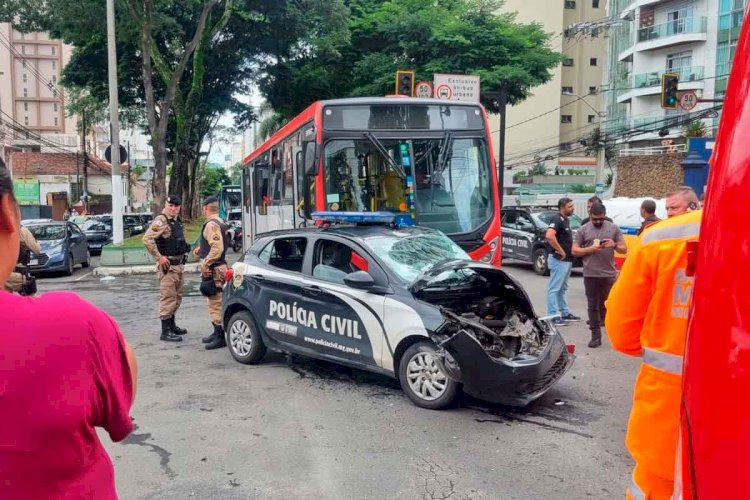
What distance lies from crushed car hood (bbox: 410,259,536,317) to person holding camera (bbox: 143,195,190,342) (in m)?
3.86

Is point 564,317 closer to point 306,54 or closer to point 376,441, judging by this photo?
point 376,441

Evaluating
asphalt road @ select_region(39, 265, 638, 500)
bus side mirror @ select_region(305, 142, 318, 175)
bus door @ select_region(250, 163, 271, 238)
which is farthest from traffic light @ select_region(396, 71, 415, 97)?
asphalt road @ select_region(39, 265, 638, 500)

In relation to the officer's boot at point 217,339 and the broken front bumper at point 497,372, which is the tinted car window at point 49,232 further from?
the broken front bumper at point 497,372

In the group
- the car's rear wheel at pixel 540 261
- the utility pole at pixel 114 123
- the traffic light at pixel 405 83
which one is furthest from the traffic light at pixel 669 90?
the utility pole at pixel 114 123

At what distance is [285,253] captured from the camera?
7391 mm

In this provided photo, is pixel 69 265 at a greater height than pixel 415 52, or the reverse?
pixel 415 52

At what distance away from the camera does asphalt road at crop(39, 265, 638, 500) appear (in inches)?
169

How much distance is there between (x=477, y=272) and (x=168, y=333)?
4.49 meters

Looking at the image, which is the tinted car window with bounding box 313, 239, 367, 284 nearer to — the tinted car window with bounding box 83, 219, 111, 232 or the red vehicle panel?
the red vehicle panel

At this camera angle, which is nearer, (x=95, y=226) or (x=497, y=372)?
(x=497, y=372)

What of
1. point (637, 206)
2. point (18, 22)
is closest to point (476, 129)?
point (637, 206)

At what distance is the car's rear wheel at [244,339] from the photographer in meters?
7.35

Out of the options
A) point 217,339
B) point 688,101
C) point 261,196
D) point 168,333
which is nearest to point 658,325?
point 217,339

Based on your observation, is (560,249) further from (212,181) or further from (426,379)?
(212,181)
